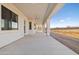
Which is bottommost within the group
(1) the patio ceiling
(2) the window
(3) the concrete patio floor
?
(3) the concrete patio floor

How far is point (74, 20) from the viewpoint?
12.9m

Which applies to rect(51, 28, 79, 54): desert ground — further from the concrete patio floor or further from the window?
the window

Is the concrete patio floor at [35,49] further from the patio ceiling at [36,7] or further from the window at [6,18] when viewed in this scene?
the patio ceiling at [36,7]

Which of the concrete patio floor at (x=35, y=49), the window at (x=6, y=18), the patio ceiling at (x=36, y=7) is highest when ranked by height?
the patio ceiling at (x=36, y=7)

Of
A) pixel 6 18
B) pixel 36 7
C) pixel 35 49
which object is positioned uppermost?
pixel 36 7

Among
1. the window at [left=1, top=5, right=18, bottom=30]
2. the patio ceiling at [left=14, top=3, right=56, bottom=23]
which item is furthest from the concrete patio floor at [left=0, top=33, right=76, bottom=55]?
the patio ceiling at [left=14, top=3, right=56, bottom=23]

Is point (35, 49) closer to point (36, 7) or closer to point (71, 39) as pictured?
point (36, 7)

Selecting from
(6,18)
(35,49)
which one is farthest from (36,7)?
(35,49)

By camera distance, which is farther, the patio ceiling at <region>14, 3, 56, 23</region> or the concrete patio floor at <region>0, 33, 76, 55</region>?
the patio ceiling at <region>14, 3, 56, 23</region>

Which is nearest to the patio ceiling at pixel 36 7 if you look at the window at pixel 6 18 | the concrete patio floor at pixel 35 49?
the window at pixel 6 18
